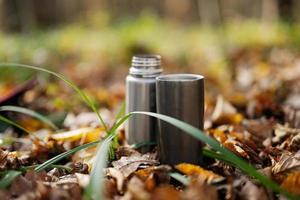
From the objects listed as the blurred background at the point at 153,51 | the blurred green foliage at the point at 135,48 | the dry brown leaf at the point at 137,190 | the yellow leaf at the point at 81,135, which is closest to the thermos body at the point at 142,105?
the yellow leaf at the point at 81,135

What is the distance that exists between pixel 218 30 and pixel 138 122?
195 inches

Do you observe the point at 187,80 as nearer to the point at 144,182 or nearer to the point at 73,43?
the point at 144,182

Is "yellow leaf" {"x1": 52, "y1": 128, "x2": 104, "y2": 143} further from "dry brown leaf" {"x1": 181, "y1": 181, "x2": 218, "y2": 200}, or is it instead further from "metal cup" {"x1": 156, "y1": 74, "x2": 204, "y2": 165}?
"dry brown leaf" {"x1": 181, "y1": 181, "x2": 218, "y2": 200}

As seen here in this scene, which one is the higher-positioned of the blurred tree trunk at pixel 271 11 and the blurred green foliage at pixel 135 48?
the blurred tree trunk at pixel 271 11

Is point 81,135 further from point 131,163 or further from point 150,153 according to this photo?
point 131,163

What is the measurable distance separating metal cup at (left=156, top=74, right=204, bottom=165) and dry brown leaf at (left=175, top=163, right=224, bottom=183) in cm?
8

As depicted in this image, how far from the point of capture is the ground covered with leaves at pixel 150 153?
4.70 ft

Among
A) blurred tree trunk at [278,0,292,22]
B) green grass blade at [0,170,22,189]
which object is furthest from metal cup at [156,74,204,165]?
blurred tree trunk at [278,0,292,22]

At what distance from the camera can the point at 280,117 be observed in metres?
2.62

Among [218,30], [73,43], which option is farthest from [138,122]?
[73,43]

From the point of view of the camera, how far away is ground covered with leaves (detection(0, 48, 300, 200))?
143 cm

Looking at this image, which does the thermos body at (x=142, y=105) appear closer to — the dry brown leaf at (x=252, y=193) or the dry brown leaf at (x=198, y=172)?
the dry brown leaf at (x=198, y=172)

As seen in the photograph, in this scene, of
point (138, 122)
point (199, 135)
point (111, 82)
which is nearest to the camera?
point (199, 135)

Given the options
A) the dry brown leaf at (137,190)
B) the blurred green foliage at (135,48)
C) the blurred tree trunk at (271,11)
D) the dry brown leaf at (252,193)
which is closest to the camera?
the dry brown leaf at (137,190)
